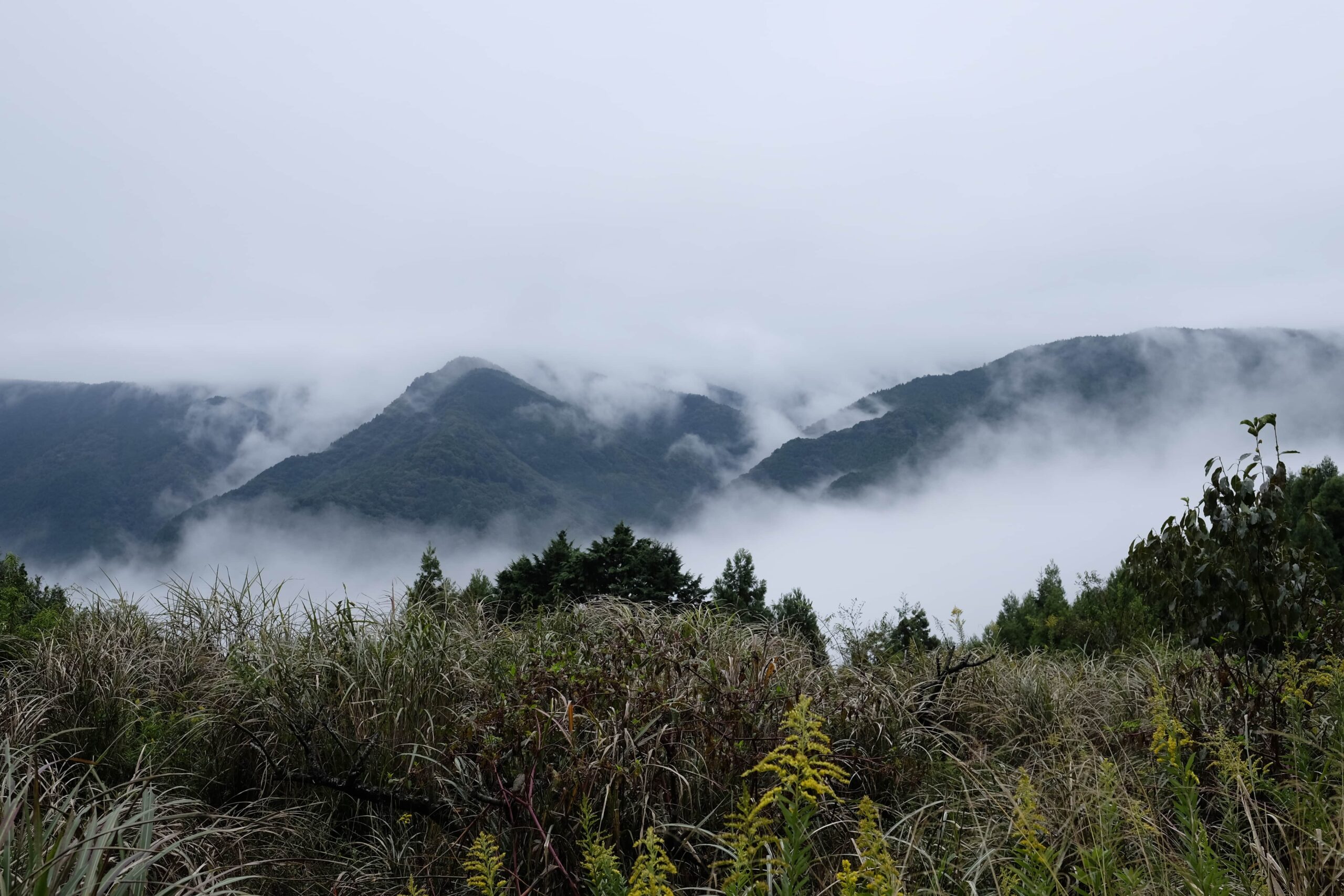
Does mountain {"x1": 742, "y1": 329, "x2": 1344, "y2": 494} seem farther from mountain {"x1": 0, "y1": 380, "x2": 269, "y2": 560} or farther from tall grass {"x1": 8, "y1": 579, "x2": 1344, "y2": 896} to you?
tall grass {"x1": 8, "y1": 579, "x2": 1344, "y2": 896}

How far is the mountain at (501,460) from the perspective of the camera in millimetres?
108000

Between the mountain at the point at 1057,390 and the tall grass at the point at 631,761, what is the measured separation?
103137 mm

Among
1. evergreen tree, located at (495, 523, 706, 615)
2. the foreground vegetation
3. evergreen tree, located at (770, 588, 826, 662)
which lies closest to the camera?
the foreground vegetation

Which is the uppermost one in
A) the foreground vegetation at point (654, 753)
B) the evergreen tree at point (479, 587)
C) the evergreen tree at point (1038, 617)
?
the foreground vegetation at point (654, 753)

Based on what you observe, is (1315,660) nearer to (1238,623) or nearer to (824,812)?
(1238,623)

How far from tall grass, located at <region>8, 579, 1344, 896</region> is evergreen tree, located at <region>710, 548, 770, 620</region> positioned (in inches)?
268

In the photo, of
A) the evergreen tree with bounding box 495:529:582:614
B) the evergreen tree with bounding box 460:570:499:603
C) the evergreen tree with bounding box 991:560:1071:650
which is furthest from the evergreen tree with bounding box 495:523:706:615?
the evergreen tree with bounding box 991:560:1071:650

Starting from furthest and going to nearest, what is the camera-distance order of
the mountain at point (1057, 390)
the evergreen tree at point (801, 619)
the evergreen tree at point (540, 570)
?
the mountain at point (1057, 390) < the evergreen tree at point (540, 570) < the evergreen tree at point (801, 619)

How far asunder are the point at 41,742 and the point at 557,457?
14791cm

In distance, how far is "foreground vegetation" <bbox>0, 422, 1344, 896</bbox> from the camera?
2.46m

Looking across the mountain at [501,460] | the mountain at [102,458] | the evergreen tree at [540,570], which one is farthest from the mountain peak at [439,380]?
the evergreen tree at [540,570]

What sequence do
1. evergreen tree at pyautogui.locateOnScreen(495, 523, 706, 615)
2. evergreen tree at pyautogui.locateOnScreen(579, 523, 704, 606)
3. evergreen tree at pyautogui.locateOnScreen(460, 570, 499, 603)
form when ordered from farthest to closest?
evergreen tree at pyautogui.locateOnScreen(579, 523, 704, 606) < evergreen tree at pyautogui.locateOnScreen(495, 523, 706, 615) < evergreen tree at pyautogui.locateOnScreen(460, 570, 499, 603)

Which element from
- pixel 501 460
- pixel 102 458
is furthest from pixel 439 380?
pixel 102 458

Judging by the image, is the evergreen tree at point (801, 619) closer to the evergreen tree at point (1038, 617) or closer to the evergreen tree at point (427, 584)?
the evergreen tree at point (1038, 617)
